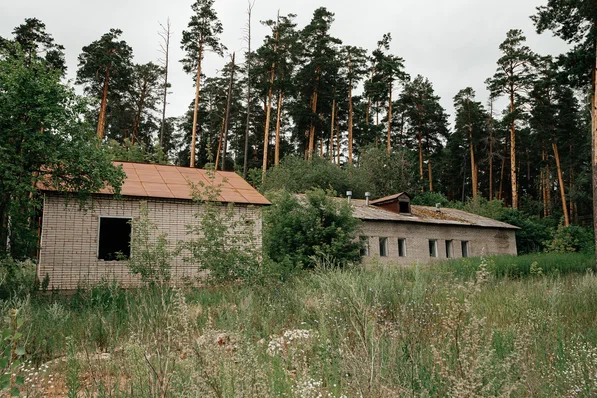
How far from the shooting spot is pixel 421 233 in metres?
26.0

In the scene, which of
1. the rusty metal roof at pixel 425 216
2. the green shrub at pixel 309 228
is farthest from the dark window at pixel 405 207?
the green shrub at pixel 309 228

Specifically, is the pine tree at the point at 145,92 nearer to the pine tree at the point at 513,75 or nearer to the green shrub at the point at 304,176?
the green shrub at the point at 304,176

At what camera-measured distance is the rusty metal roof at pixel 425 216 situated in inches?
947

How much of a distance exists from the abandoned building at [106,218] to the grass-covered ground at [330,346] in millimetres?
4371

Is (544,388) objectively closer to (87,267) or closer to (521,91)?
(87,267)

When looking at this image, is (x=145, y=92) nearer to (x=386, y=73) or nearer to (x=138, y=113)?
(x=138, y=113)

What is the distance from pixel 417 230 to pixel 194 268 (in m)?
15.1

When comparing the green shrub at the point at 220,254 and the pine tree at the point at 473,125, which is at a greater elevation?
the pine tree at the point at 473,125

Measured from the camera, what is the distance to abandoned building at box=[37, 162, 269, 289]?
44.5 ft

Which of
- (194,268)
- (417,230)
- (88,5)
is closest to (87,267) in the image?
(194,268)

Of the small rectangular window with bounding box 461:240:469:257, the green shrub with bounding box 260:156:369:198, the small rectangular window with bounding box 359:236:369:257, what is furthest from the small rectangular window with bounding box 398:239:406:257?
the green shrub with bounding box 260:156:369:198

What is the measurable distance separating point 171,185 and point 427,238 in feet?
53.1

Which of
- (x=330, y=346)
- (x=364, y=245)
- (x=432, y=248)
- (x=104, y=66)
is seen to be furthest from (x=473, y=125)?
(x=330, y=346)

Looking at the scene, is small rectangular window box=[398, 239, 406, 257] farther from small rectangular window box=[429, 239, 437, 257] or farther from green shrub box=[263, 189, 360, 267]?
green shrub box=[263, 189, 360, 267]
